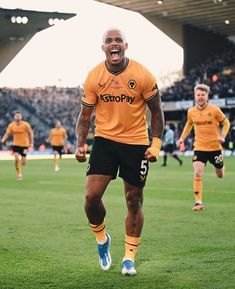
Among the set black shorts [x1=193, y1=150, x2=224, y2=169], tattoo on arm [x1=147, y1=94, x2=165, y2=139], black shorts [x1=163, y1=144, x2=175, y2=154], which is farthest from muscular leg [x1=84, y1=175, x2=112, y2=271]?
black shorts [x1=163, y1=144, x2=175, y2=154]

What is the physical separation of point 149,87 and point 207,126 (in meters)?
6.41

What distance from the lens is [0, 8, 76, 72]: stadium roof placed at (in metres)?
43.0

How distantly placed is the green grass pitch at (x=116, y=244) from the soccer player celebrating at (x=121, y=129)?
1.39 feet

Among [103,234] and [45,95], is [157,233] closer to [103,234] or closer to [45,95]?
[103,234]

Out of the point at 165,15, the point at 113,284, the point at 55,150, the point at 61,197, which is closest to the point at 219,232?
the point at 113,284

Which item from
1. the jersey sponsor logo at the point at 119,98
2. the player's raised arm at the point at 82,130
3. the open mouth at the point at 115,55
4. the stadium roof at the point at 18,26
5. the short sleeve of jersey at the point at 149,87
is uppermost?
the stadium roof at the point at 18,26

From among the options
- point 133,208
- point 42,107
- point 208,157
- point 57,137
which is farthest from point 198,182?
point 42,107

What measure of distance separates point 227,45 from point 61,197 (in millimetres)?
51020

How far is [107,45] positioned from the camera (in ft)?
21.1

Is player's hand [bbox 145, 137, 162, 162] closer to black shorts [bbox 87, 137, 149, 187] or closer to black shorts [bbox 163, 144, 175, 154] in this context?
black shorts [bbox 87, 137, 149, 187]

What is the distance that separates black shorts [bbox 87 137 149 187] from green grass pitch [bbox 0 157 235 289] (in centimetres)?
94

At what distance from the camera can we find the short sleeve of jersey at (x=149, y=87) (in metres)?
6.54

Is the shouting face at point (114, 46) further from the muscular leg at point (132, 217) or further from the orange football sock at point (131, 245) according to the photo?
the orange football sock at point (131, 245)

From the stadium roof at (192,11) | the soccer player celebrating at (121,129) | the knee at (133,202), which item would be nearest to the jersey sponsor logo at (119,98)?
the soccer player celebrating at (121,129)
